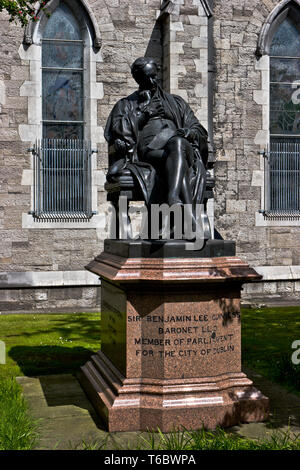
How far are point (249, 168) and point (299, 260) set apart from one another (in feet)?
7.33

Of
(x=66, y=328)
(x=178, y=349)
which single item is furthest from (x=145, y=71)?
(x=66, y=328)

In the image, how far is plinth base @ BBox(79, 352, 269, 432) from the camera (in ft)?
17.0

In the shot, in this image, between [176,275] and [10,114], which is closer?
[176,275]

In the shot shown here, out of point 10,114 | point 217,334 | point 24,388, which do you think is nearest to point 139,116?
point 217,334

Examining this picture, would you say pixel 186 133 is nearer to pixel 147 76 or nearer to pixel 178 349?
pixel 147 76

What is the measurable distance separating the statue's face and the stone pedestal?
74.1 inches

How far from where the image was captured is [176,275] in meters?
5.23

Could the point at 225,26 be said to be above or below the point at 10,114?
above

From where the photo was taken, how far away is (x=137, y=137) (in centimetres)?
623

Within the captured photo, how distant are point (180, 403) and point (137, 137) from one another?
255 centimetres

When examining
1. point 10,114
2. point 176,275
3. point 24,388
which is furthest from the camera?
point 10,114

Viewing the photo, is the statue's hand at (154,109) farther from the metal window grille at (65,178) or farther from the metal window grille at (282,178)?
the metal window grille at (282,178)

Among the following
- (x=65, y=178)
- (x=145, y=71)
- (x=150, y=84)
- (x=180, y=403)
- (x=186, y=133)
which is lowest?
(x=180, y=403)
